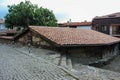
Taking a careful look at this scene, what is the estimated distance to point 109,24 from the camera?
3438 cm

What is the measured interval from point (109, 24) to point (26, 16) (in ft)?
52.2

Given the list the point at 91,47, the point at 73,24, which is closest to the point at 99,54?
the point at 91,47

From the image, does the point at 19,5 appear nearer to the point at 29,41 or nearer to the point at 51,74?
the point at 29,41

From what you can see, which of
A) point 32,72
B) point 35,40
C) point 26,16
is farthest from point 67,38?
point 26,16

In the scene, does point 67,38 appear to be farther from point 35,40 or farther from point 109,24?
point 109,24

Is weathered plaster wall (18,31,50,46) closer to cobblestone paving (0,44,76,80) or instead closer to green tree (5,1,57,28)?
cobblestone paving (0,44,76,80)

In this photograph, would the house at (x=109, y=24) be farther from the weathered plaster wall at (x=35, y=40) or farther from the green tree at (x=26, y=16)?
the weathered plaster wall at (x=35, y=40)

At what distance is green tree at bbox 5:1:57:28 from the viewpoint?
32.5m

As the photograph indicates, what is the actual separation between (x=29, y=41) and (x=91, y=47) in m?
6.84

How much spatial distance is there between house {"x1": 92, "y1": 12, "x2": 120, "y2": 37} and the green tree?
9058 millimetres

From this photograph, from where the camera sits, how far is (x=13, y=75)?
8.30 meters

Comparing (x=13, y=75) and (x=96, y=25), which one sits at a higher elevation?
(x=96, y=25)

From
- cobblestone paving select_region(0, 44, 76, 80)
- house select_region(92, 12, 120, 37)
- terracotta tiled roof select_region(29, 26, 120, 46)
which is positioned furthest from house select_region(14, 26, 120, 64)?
house select_region(92, 12, 120, 37)

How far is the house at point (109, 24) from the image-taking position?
33688 millimetres
